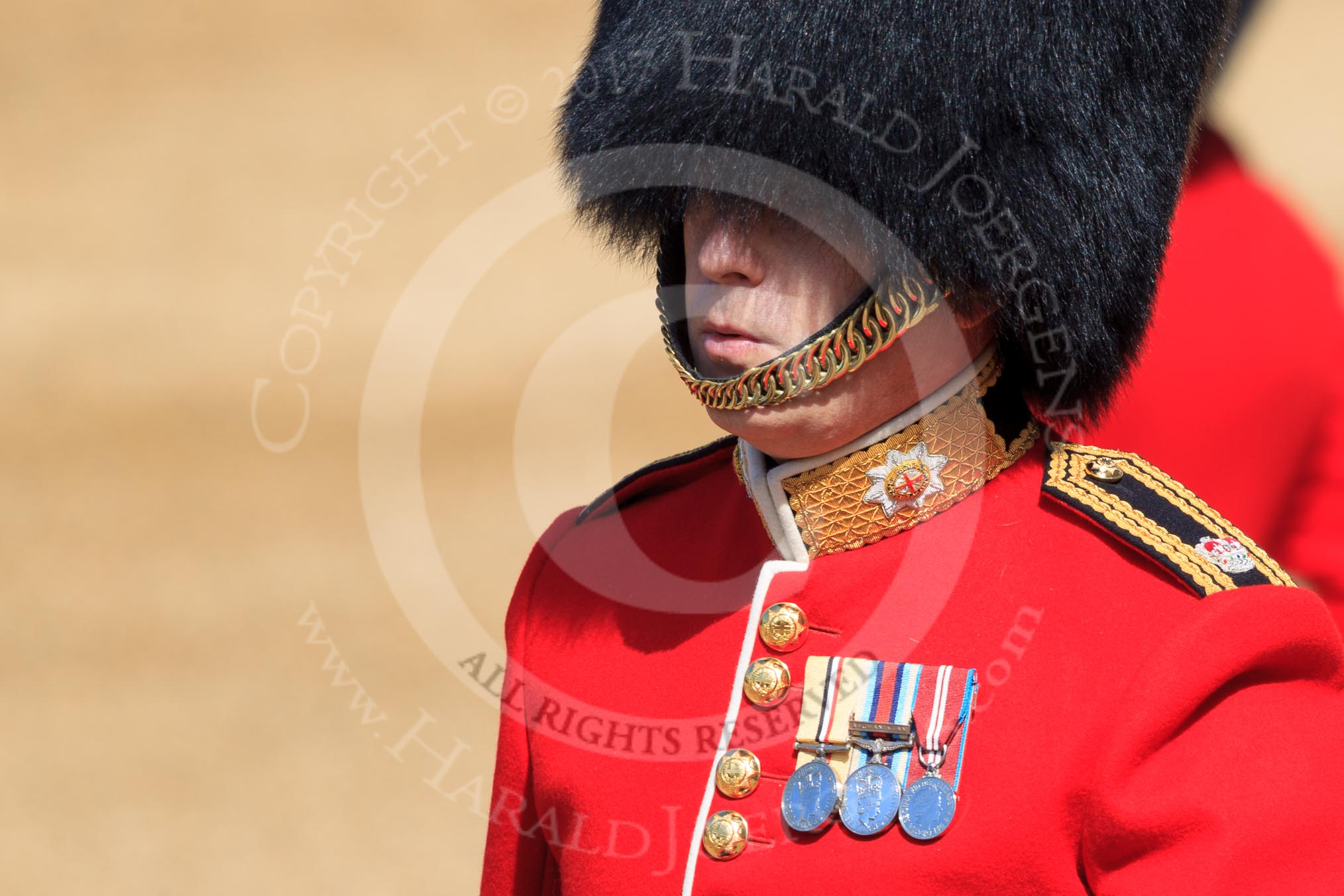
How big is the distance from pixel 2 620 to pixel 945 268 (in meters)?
3.71

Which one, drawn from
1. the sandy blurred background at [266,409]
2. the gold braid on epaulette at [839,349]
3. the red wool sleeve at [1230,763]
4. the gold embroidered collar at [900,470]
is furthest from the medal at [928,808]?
the sandy blurred background at [266,409]

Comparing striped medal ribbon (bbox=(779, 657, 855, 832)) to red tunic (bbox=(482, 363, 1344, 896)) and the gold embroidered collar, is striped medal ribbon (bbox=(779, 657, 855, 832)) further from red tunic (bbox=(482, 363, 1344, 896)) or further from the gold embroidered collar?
the gold embroidered collar

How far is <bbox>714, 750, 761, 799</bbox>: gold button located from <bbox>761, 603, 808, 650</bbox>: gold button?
0.35 feet

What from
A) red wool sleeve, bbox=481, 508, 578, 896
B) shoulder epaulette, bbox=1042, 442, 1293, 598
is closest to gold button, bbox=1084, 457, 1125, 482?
shoulder epaulette, bbox=1042, 442, 1293, 598

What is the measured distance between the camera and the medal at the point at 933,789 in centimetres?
141

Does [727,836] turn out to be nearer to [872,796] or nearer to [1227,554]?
[872,796]

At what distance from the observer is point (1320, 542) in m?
2.35

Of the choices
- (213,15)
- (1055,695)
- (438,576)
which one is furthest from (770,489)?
(213,15)

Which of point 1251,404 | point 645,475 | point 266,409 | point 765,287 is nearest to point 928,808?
point 765,287

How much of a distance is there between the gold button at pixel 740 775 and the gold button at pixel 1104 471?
0.41 m

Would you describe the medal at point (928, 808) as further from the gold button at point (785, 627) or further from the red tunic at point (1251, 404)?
the red tunic at point (1251, 404)

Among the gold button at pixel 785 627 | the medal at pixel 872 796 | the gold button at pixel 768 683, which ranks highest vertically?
the gold button at pixel 785 627

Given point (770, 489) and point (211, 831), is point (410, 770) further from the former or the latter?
point (770, 489)

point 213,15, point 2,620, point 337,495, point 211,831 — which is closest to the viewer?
point 211,831
